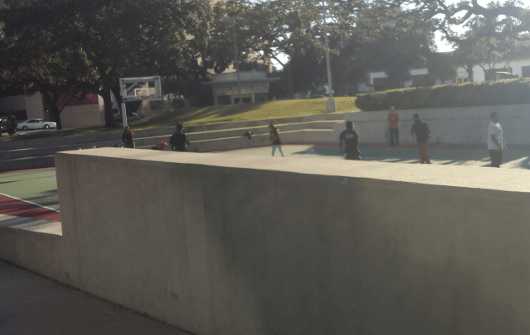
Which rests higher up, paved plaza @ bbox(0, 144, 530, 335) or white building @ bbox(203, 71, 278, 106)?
white building @ bbox(203, 71, 278, 106)

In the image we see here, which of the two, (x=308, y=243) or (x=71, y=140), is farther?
(x=71, y=140)

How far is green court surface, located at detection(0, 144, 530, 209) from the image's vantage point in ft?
52.4

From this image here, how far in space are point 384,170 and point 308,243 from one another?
2.27ft

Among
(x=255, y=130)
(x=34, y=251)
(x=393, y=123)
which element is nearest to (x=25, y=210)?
(x=34, y=251)

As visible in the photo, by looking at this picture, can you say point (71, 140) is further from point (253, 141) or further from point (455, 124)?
point (455, 124)

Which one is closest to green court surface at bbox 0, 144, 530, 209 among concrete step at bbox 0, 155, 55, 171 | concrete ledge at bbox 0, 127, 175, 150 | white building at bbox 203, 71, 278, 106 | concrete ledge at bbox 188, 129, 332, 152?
concrete step at bbox 0, 155, 55, 171

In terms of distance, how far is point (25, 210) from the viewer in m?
13.4

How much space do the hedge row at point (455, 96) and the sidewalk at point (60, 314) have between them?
19.9 metres

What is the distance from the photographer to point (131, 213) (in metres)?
5.26

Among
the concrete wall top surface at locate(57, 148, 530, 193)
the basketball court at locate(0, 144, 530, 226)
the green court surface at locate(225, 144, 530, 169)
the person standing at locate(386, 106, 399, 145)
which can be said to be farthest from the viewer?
the person standing at locate(386, 106, 399, 145)

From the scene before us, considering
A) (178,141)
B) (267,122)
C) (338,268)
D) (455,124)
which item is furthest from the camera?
(267,122)

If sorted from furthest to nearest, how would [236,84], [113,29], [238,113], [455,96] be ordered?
[236,84] < [238,113] < [113,29] < [455,96]

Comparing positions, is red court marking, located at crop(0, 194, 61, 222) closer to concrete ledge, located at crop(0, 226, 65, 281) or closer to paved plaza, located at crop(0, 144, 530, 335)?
paved plaza, located at crop(0, 144, 530, 335)

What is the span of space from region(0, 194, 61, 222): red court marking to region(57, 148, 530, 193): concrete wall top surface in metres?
8.07
